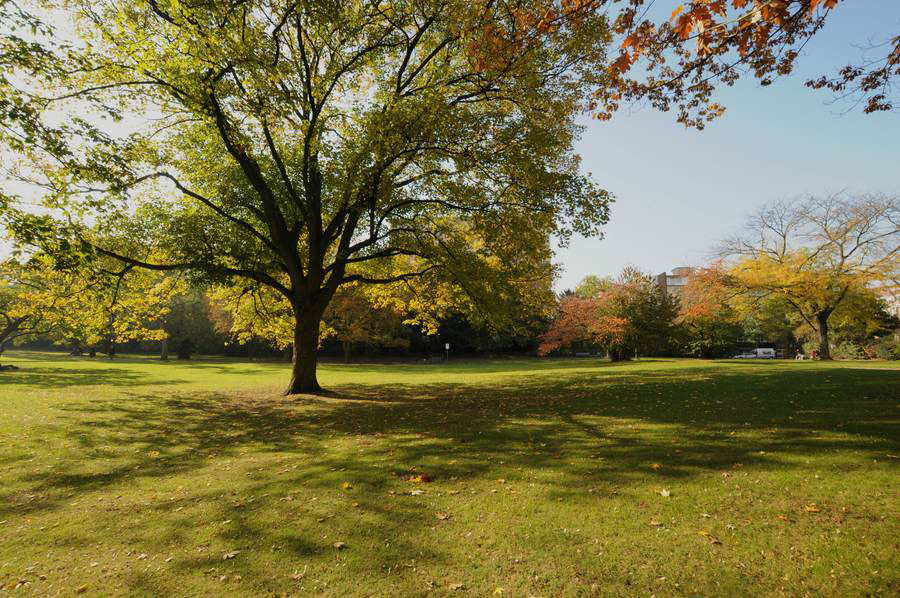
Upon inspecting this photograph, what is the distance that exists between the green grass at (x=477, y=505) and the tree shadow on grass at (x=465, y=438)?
0.17 ft

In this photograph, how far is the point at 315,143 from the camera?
1418 centimetres

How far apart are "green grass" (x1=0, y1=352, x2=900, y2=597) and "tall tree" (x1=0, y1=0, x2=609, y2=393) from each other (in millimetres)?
5944

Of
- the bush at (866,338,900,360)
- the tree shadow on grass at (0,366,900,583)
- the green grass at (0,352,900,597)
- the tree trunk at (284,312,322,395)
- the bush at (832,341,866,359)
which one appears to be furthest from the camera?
the bush at (832,341,866,359)

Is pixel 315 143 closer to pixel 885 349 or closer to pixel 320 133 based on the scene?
pixel 320 133

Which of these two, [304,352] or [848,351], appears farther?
[848,351]

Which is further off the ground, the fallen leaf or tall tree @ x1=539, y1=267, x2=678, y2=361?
tall tree @ x1=539, y1=267, x2=678, y2=361

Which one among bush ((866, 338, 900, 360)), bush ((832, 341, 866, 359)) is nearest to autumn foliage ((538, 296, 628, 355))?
bush ((866, 338, 900, 360))

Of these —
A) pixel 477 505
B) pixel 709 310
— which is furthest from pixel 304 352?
pixel 709 310

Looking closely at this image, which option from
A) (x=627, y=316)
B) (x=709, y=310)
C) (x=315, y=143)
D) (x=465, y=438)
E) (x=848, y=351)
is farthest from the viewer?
(x=848, y=351)

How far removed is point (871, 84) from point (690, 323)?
31.9 m

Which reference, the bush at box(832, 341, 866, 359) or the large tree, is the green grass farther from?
the bush at box(832, 341, 866, 359)

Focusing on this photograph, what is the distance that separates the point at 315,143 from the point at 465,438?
1061 cm

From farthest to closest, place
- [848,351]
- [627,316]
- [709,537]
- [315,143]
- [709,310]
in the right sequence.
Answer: [848,351] < [709,310] < [627,316] < [315,143] < [709,537]

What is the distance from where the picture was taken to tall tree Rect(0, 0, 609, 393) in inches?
438
